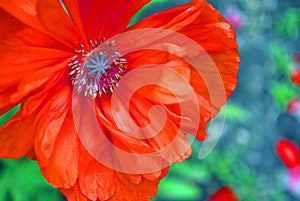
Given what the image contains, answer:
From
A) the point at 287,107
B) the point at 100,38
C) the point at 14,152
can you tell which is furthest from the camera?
the point at 287,107

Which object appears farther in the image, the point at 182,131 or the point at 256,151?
the point at 256,151

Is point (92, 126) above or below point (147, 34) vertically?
below

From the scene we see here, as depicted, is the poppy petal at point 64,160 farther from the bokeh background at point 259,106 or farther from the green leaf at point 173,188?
the bokeh background at point 259,106

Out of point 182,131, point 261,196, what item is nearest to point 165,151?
point 182,131

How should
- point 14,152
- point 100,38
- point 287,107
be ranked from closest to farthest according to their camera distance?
point 14,152 < point 100,38 < point 287,107

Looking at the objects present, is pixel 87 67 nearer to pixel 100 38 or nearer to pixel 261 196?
pixel 100 38

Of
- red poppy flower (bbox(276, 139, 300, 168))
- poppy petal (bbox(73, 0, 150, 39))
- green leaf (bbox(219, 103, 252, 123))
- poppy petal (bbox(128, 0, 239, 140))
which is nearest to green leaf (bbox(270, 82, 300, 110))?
green leaf (bbox(219, 103, 252, 123))

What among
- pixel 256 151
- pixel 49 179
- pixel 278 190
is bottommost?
pixel 278 190
